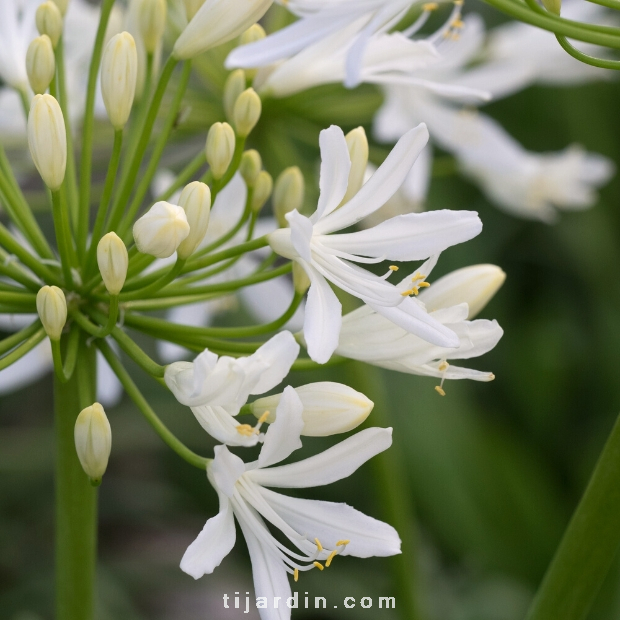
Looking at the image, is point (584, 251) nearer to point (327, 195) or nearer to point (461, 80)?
point (461, 80)

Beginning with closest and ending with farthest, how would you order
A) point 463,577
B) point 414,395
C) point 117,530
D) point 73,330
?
point 73,330
point 463,577
point 414,395
point 117,530

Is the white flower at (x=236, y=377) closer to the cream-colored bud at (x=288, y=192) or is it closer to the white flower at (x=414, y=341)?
the white flower at (x=414, y=341)

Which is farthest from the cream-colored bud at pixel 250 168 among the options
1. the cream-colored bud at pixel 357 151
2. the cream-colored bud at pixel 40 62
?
the cream-colored bud at pixel 40 62

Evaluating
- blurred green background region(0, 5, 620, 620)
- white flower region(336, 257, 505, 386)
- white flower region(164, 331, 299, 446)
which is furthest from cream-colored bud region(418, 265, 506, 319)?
blurred green background region(0, 5, 620, 620)

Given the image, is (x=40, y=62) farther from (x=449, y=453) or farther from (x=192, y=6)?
(x=449, y=453)

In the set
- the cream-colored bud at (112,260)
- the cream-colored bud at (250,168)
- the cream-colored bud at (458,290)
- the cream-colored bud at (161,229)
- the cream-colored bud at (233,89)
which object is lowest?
the cream-colored bud at (458,290)

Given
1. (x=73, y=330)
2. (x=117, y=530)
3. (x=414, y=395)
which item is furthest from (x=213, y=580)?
(x=73, y=330)

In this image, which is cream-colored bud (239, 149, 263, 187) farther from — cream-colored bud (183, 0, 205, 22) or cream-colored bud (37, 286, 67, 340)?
cream-colored bud (37, 286, 67, 340)

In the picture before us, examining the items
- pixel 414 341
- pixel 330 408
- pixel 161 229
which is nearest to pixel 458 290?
pixel 414 341
